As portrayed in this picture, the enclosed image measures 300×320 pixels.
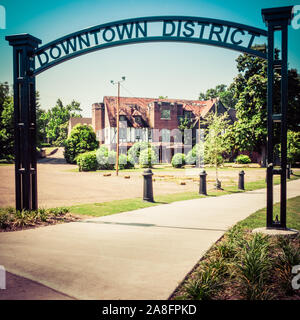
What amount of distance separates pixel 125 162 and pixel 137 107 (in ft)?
53.0

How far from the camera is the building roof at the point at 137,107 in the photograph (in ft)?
138

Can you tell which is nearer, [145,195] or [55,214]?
[55,214]

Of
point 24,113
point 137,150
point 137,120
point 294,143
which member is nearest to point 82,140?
point 137,150

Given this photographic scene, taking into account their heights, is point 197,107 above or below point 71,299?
above

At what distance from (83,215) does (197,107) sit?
43441 mm

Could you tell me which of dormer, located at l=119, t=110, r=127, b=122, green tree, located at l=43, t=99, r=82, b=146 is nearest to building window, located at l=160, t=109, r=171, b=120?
dormer, located at l=119, t=110, r=127, b=122

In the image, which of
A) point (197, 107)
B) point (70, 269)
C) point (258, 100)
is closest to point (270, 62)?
point (70, 269)

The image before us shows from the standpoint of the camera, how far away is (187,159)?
116 feet

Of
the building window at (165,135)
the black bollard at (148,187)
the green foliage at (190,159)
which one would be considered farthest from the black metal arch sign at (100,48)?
the building window at (165,135)

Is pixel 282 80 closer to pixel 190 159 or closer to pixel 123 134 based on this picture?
pixel 190 159

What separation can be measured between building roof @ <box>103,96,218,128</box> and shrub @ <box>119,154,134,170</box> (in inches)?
Result: 429

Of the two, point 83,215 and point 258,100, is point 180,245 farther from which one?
point 258,100

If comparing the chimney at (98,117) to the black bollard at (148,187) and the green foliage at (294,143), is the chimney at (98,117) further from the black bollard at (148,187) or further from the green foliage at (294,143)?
the black bollard at (148,187)
